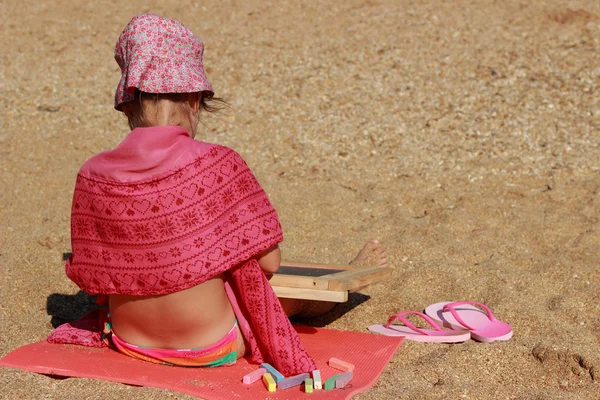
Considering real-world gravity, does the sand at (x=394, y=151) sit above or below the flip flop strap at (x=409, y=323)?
above

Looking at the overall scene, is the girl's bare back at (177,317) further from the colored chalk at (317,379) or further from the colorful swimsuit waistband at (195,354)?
the colored chalk at (317,379)

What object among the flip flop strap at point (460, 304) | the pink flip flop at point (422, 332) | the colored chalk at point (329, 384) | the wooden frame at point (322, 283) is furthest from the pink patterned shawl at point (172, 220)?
the flip flop strap at point (460, 304)

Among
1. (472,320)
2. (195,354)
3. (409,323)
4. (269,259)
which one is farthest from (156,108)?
(472,320)

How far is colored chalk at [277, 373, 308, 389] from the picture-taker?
283cm

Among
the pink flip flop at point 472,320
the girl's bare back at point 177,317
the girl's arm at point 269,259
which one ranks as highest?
the girl's arm at point 269,259

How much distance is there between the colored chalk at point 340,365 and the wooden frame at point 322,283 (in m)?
0.23

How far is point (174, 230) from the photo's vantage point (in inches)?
108

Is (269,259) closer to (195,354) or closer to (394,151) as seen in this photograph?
(195,354)

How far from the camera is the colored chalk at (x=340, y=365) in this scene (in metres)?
3.06

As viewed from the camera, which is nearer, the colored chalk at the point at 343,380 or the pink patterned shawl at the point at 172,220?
the pink patterned shawl at the point at 172,220

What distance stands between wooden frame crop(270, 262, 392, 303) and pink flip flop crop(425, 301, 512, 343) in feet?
1.28

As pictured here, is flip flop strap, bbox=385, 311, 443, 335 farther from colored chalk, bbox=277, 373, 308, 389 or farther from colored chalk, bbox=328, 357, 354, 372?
colored chalk, bbox=277, 373, 308, 389

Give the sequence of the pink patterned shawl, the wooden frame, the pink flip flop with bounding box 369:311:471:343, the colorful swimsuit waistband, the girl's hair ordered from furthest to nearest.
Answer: the pink flip flop with bounding box 369:311:471:343 < the wooden frame < the colorful swimsuit waistband < the girl's hair < the pink patterned shawl

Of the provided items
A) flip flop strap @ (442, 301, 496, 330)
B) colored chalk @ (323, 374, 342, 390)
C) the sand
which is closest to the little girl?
colored chalk @ (323, 374, 342, 390)
